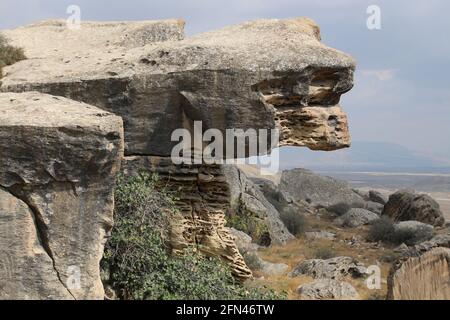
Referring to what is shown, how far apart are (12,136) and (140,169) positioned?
3229 mm

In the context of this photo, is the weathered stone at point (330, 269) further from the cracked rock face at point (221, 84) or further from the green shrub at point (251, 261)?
the cracked rock face at point (221, 84)

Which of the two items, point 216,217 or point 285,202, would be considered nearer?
point 216,217

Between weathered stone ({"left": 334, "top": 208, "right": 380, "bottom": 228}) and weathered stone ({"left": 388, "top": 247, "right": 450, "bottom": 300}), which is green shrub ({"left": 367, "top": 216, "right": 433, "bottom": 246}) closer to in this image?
weathered stone ({"left": 334, "top": 208, "right": 380, "bottom": 228})

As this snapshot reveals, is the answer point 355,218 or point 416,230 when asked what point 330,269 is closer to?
point 416,230

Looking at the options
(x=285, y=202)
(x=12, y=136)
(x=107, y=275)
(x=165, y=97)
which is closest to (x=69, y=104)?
(x=12, y=136)

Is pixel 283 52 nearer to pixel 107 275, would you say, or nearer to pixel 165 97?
pixel 165 97

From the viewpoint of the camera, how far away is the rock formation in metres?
9.15

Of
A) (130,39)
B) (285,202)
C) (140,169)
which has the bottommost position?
(285,202)

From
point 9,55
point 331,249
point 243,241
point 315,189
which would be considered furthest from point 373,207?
point 9,55

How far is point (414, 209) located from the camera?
1017 inches

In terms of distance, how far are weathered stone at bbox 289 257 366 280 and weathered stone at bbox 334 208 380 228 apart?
1095cm

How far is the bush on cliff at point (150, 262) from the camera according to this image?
877 cm

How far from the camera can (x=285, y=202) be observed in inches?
1119

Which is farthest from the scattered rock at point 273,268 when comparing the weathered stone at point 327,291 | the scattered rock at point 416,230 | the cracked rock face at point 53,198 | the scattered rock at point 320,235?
the cracked rock face at point 53,198
